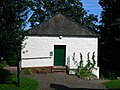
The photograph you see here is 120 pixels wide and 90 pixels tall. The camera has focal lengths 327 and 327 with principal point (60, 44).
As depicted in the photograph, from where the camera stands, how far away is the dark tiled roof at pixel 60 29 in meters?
28.7

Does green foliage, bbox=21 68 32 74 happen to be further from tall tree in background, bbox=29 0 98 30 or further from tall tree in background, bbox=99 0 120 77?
tall tree in background, bbox=29 0 98 30

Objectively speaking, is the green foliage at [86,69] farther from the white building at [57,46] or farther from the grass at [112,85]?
the grass at [112,85]

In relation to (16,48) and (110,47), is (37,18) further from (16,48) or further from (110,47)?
(16,48)

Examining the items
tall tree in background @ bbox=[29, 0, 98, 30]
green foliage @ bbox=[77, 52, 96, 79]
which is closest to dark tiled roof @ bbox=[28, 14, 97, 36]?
green foliage @ bbox=[77, 52, 96, 79]

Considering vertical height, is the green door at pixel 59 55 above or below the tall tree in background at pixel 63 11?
below

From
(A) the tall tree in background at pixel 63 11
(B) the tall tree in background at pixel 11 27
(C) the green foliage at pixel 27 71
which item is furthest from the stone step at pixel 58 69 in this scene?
(A) the tall tree in background at pixel 63 11

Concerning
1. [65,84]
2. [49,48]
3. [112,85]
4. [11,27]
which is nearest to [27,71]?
[49,48]

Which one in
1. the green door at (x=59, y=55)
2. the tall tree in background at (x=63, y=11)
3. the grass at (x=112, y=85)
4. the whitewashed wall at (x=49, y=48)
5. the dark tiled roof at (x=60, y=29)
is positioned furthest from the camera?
the tall tree in background at (x=63, y=11)

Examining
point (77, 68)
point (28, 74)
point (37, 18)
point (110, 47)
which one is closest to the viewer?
point (28, 74)

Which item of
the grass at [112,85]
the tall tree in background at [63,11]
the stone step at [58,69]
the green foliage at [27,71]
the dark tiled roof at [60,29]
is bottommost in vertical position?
the grass at [112,85]

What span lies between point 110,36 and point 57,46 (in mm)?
7001

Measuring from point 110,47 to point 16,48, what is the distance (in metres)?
Result: 17.6

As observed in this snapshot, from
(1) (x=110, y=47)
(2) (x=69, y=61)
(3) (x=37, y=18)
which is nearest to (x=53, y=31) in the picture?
(2) (x=69, y=61)

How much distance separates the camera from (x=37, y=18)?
54.1 meters
